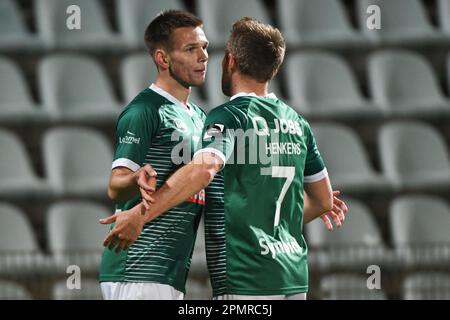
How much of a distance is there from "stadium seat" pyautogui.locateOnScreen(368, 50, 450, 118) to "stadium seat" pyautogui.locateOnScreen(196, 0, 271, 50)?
1.03m

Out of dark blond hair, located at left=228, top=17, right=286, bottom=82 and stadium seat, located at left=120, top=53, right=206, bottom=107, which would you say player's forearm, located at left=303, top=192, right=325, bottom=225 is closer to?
dark blond hair, located at left=228, top=17, right=286, bottom=82

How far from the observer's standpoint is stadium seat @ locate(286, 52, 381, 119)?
8531mm

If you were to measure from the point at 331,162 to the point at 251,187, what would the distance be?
400 cm

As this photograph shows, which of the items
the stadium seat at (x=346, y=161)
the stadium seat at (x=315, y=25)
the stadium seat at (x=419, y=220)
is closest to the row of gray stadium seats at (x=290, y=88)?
the stadium seat at (x=315, y=25)

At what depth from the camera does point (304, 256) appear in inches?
178

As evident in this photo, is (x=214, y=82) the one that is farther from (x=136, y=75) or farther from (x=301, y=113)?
(x=301, y=113)

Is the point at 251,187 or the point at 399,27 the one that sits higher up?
the point at 399,27

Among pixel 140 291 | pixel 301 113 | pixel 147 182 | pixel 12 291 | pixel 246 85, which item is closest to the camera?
pixel 147 182

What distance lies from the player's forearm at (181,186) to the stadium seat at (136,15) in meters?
4.66

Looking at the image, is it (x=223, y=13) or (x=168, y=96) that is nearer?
(x=168, y=96)

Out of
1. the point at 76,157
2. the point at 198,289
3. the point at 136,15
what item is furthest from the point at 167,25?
the point at 136,15

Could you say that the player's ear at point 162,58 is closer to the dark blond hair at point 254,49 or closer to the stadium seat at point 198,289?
the dark blond hair at point 254,49

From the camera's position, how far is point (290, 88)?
863 cm
